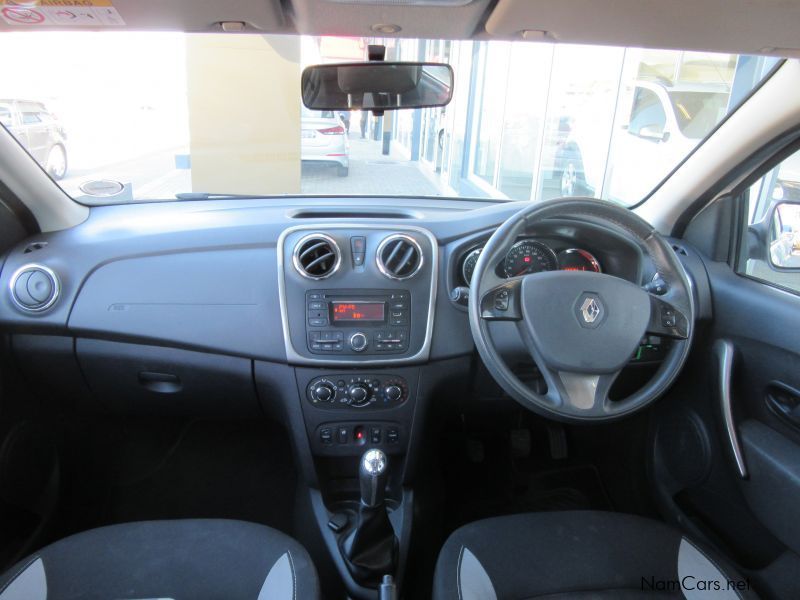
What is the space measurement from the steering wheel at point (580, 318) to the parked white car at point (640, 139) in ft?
2.83

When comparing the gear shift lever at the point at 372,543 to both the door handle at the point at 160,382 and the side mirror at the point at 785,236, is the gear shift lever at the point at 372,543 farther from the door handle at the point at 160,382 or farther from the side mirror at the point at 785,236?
the side mirror at the point at 785,236

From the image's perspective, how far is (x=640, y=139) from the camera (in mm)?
5297

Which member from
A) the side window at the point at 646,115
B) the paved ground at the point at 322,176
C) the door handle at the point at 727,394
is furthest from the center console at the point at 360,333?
the side window at the point at 646,115

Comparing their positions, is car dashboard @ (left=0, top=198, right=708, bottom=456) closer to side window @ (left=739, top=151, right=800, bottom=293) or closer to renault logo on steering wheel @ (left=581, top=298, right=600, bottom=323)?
renault logo on steering wheel @ (left=581, top=298, right=600, bottom=323)

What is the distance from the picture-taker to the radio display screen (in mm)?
1967

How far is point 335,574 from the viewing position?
2.13 m

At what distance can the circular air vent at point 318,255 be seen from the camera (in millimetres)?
1974

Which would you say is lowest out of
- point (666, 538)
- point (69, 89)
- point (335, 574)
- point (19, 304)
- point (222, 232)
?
point (335, 574)

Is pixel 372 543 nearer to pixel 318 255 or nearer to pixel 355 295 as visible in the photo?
pixel 355 295

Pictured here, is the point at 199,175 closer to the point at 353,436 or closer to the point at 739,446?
the point at 353,436

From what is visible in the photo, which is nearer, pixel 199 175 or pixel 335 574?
pixel 335 574

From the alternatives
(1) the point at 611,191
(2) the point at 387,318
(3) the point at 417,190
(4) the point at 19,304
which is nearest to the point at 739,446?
(2) the point at 387,318

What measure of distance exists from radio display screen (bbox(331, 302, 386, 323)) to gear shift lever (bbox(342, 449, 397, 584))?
443 mm

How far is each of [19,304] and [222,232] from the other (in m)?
0.71
